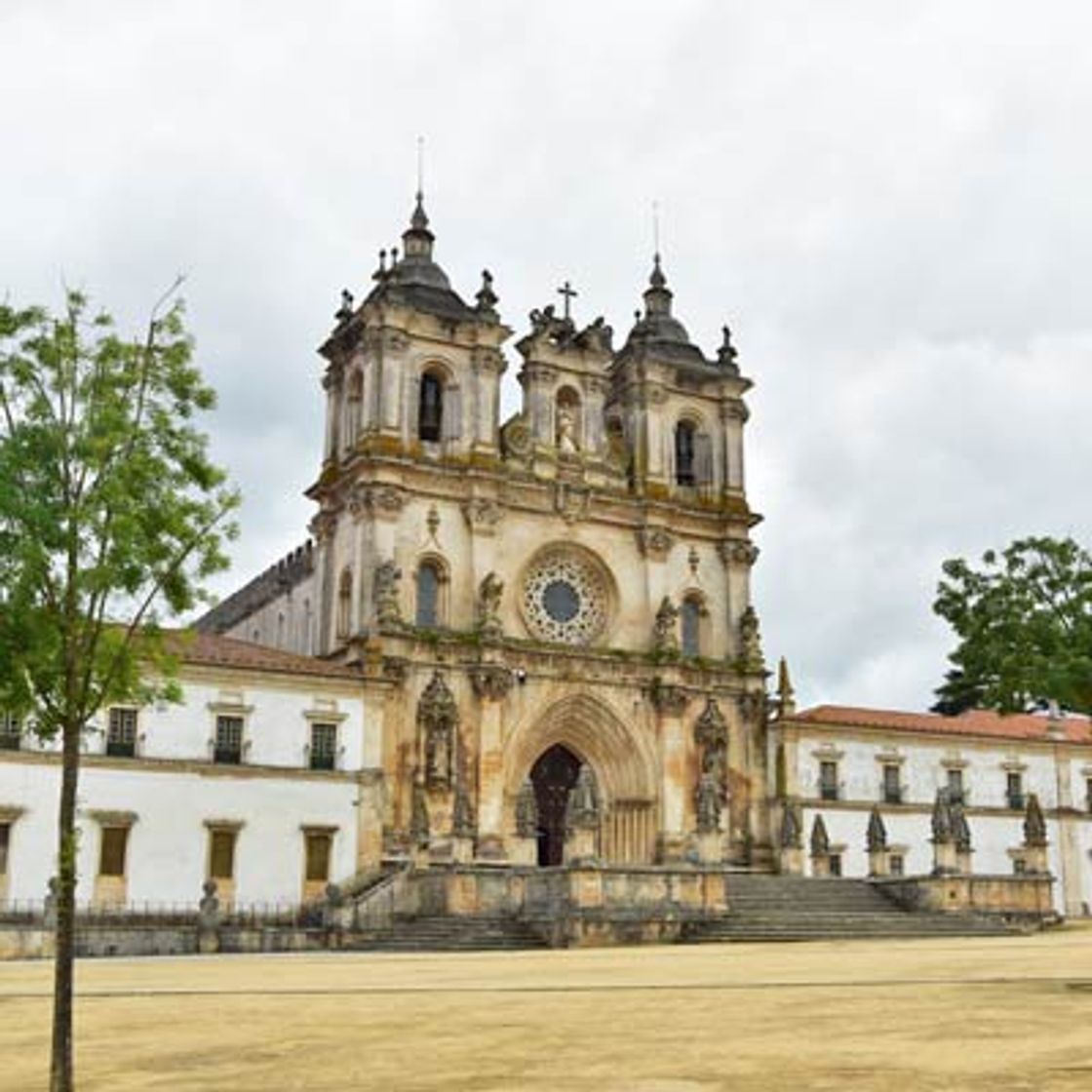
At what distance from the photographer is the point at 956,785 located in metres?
57.2

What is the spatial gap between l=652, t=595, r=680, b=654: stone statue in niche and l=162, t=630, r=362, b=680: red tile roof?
1162 cm

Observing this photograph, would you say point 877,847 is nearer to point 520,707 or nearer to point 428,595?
point 520,707

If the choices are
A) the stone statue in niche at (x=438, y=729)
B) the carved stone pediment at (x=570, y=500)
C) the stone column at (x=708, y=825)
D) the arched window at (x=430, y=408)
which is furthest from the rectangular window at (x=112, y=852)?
the carved stone pediment at (x=570, y=500)

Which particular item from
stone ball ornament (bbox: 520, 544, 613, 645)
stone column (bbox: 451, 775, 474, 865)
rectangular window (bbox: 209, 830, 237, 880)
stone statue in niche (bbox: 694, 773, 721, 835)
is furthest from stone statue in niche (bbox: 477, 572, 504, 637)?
rectangular window (bbox: 209, 830, 237, 880)

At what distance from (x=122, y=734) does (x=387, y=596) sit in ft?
31.7

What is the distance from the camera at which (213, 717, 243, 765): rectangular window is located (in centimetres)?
4259

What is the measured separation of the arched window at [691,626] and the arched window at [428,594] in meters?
10.1

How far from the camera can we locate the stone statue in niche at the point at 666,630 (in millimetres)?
51750

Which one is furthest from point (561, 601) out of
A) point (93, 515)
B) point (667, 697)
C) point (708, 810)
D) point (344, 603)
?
point (93, 515)

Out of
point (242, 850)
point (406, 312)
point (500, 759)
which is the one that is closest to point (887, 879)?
point (500, 759)

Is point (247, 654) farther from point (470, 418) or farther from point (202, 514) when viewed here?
point (202, 514)

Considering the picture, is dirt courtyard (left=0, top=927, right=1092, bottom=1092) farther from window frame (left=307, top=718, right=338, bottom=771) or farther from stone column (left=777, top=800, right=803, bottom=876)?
stone column (left=777, top=800, right=803, bottom=876)

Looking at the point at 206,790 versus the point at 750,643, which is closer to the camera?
the point at 206,790

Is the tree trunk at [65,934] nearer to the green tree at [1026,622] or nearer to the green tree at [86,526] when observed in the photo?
the green tree at [86,526]
